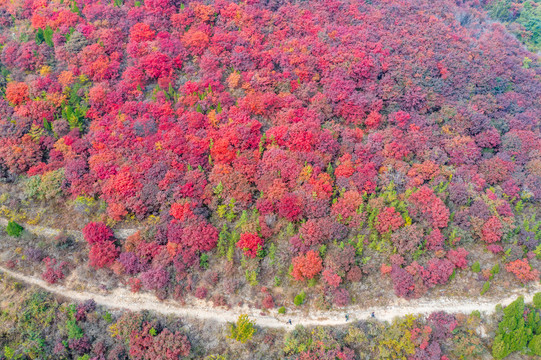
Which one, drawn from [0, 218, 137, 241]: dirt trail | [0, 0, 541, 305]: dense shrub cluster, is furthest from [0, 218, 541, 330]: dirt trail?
[0, 218, 137, 241]: dirt trail

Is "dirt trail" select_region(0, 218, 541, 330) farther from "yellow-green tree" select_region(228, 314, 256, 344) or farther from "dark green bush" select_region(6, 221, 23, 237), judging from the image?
"dark green bush" select_region(6, 221, 23, 237)

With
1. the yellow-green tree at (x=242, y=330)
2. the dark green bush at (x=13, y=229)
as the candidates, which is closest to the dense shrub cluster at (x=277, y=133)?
the yellow-green tree at (x=242, y=330)

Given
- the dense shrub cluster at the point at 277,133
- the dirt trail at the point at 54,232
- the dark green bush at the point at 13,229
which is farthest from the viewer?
the dirt trail at the point at 54,232

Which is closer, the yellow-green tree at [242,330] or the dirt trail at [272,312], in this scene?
the yellow-green tree at [242,330]

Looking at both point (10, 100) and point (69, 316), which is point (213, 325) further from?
point (10, 100)

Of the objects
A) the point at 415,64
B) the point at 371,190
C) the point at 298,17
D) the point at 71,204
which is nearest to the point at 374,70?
the point at 415,64

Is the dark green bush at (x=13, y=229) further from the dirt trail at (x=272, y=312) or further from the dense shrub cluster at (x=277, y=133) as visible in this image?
the dense shrub cluster at (x=277, y=133)
